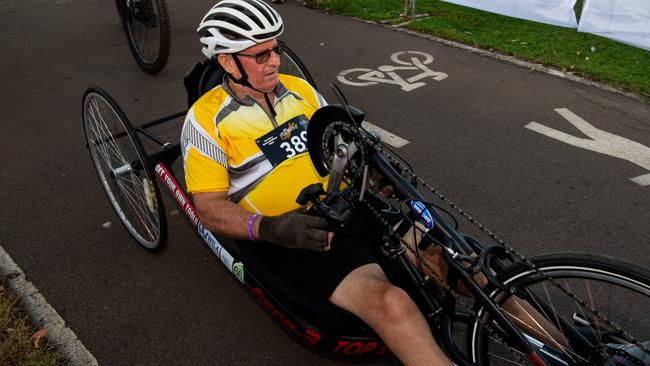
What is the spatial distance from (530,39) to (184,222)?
15.6ft

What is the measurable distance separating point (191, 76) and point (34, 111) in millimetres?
3086

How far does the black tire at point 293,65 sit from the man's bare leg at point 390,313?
5.26 feet

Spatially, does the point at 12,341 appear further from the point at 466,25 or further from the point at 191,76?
the point at 466,25

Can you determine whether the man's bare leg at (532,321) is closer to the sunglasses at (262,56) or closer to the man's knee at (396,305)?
the man's knee at (396,305)

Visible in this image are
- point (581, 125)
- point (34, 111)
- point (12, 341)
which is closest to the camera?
point (12, 341)

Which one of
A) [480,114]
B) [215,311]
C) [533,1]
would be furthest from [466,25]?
[215,311]

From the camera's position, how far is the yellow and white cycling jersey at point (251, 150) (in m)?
2.44

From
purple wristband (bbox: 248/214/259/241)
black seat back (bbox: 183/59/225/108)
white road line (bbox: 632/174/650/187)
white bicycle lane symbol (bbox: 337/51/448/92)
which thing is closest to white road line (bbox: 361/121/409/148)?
white bicycle lane symbol (bbox: 337/51/448/92)

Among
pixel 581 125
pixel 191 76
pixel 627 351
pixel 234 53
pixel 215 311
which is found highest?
pixel 234 53

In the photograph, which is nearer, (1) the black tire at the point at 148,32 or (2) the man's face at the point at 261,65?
(2) the man's face at the point at 261,65

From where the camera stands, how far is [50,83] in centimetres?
583

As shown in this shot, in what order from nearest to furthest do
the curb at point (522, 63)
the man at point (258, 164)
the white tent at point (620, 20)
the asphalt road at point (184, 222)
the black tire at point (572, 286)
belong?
the black tire at point (572, 286)
the man at point (258, 164)
the asphalt road at point (184, 222)
the curb at point (522, 63)
the white tent at point (620, 20)

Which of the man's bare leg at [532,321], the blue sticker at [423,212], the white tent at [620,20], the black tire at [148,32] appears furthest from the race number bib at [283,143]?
the white tent at [620,20]

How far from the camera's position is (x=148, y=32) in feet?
20.0
